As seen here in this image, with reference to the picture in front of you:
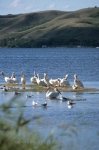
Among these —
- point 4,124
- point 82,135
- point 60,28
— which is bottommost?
point 82,135

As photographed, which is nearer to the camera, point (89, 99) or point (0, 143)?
point (0, 143)

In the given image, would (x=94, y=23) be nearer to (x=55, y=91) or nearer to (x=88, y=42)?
(x=88, y=42)

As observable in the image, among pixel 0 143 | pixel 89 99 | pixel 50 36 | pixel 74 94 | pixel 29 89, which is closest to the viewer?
pixel 0 143

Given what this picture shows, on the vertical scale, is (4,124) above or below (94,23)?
below

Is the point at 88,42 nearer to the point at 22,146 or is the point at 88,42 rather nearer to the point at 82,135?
the point at 82,135

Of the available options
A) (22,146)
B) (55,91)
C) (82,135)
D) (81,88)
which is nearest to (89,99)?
(55,91)

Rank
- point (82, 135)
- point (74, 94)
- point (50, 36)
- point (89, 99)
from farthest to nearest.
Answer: point (50, 36) < point (74, 94) < point (89, 99) < point (82, 135)

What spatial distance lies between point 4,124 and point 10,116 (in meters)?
0.10

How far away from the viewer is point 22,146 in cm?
764

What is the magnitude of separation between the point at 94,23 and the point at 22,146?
189 meters

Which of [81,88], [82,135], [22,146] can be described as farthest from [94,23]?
[22,146]

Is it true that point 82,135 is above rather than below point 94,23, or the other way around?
below

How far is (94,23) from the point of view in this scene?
641ft

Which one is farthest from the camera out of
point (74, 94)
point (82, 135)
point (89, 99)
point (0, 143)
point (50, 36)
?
point (50, 36)
